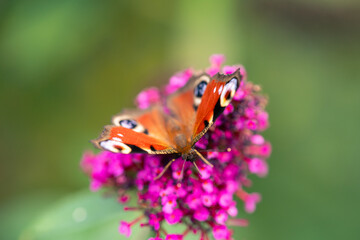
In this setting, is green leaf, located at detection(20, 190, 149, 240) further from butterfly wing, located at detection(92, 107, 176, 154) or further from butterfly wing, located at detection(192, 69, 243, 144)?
butterfly wing, located at detection(192, 69, 243, 144)

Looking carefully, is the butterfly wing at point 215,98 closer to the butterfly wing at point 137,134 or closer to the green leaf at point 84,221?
the butterfly wing at point 137,134

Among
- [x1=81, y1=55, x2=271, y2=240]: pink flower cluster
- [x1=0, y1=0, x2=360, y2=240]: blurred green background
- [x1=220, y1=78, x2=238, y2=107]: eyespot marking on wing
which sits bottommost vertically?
[x1=81, y1=55, x2=271, y2=240]: pink flower cluster

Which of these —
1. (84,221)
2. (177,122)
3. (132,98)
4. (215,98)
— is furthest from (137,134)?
(132,98)

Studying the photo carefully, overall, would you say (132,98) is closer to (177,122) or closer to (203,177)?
(177,122)

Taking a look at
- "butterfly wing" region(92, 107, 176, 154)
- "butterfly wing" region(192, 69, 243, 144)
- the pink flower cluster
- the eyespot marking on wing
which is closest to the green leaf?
the pink flower cluster

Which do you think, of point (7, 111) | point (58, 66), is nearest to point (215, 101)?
point (58, 66)

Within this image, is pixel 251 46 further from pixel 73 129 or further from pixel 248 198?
pixel 248 198
